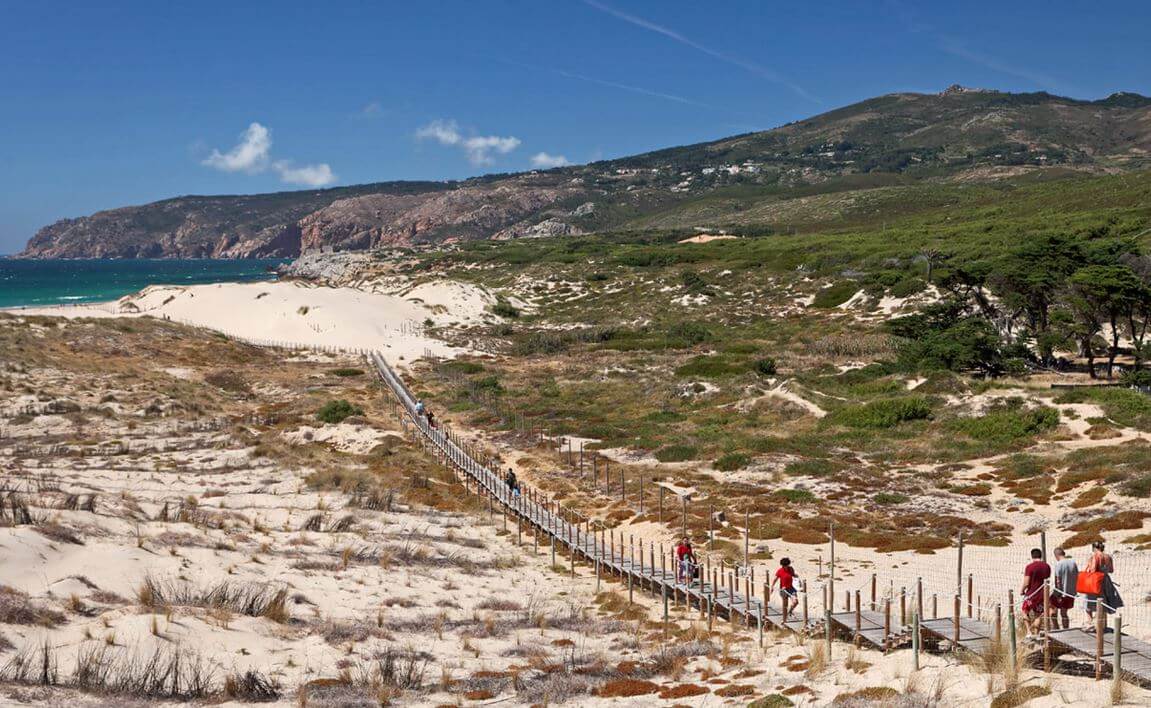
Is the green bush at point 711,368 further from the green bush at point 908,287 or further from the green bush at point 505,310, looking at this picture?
the green bush at point 505,310

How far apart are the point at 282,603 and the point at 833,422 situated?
1054 inches

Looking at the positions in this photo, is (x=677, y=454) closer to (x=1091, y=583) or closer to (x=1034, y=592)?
(x=1034, y=592)

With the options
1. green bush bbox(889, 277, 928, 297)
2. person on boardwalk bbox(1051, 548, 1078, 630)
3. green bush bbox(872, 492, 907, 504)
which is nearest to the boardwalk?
person on boardwalk bbox(1051, 548, 1078, 630)

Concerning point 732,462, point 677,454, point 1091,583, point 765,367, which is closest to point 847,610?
point 1091,583

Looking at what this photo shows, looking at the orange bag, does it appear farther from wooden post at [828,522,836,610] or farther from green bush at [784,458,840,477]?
green bush at [784,458,840,477]

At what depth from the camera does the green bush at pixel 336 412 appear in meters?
37.5

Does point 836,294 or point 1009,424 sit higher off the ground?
point 836,294

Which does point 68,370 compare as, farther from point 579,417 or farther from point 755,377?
point 755,377

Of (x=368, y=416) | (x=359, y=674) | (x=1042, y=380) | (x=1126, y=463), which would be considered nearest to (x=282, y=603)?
(x=359, y=674)

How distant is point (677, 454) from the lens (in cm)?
3203

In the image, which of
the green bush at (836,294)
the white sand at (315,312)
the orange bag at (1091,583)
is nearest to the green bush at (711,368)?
the white sand at (315,312)

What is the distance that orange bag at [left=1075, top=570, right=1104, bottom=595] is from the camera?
11.9 meters

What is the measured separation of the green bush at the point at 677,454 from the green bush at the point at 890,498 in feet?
26.4

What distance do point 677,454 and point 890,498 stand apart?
8.94 metres
